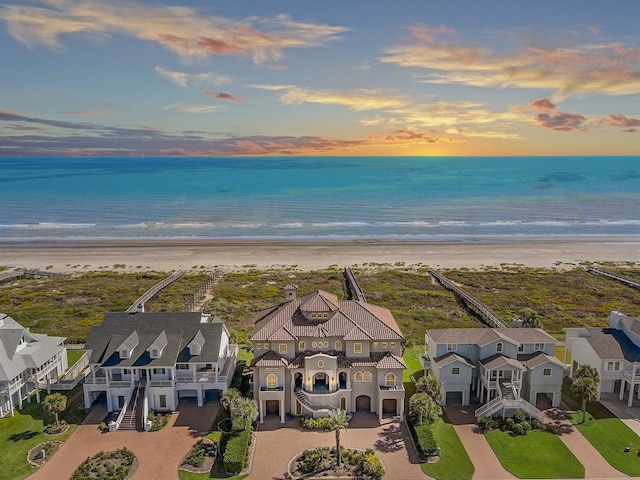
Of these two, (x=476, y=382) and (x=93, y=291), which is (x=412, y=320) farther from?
(x=93, y=291)

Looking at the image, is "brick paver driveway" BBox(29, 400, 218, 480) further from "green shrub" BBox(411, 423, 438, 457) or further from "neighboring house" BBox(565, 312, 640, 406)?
"neighboring house" BBox(565, 312, 640, 406)

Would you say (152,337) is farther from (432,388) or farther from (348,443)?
(432,388)

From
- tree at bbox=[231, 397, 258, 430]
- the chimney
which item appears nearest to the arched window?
tree at bbox=[231, 397, 258, 430]

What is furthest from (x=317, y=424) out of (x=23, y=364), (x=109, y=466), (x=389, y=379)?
(x=23, y=364)

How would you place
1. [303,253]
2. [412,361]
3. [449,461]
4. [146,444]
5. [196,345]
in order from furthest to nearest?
[303,253], [412,361], [196,345], [146,444], [449,461]

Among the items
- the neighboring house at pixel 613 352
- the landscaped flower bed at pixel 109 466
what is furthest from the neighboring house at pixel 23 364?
the neighboring house at pixel 613 352

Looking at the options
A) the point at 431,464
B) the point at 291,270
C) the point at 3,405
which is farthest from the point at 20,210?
the point at 431,464
